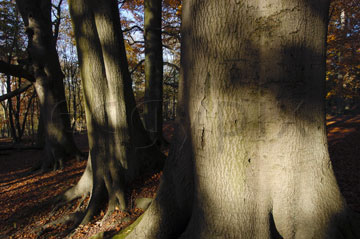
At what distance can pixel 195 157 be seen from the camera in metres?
2.10

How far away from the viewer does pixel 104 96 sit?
416 centimetres

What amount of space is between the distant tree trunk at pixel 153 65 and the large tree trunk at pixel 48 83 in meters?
3.22

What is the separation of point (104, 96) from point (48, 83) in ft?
17.5

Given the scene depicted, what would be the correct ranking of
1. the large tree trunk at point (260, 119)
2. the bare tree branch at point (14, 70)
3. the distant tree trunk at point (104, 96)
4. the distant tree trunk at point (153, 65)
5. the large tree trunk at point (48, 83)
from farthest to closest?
1. the distant tree trunk at point (153, 65)
2. the large tree trunk at point (48, 83)
3. the bare tree branch at point (14, 70)
4. the distant tree trunk at point (104, 96)
5. the large tree trunk at point (260, 119)

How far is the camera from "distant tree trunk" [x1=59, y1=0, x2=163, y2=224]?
410 cm

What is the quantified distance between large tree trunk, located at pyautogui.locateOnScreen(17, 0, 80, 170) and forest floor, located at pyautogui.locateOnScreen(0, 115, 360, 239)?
682 millimetres

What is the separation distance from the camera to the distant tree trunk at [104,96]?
4102 millimetres

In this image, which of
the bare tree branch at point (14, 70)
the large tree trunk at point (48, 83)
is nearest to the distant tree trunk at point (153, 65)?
the large tree trunk at point (48, 83)

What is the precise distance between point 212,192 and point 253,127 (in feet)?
2.29

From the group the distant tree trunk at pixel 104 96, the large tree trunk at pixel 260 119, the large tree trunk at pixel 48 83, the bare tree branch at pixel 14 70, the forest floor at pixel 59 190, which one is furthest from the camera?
the large tree trunk at pixel 48 83

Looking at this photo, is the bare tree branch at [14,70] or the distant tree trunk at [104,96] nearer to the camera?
the distant tree trunk at [104,96]

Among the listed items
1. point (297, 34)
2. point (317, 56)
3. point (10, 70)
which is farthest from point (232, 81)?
point (10, 70)

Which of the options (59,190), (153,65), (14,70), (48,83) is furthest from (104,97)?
(48,83)

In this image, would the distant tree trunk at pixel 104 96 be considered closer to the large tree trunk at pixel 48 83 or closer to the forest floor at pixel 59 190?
the forest floor at pixel 59 190
